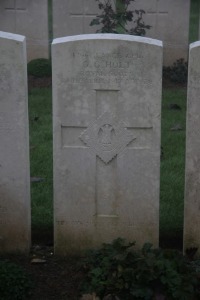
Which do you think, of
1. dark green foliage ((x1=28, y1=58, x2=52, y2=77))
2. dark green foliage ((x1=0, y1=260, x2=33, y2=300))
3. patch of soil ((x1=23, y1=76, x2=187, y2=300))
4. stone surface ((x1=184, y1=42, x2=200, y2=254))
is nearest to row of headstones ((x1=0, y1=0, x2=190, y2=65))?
dark green foliage ((x1=28, y1=58, x2=52, y2=77))

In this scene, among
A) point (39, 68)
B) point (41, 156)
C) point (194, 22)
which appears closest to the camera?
point (41, 156)

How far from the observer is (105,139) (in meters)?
4.75

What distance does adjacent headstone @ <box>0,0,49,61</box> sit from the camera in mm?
11297

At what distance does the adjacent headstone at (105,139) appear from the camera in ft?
15.1

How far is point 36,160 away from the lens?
681 cm

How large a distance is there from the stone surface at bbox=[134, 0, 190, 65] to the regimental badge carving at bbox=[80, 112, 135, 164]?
683 centimetres

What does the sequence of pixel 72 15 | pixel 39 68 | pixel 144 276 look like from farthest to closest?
pixel 72 15
pixel 39 68
pixel 144 276

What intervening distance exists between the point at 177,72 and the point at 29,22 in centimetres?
258

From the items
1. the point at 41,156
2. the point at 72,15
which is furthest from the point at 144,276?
the point at 72,15

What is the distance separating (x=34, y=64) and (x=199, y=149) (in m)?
6.63

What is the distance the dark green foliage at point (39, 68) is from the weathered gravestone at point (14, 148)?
6.07m

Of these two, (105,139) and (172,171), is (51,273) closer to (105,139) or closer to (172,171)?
A: (105,139)

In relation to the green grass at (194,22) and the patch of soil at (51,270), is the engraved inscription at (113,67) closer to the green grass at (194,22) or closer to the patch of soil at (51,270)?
the patch of soil at (51,270)

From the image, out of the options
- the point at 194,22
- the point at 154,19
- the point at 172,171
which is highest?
the point at 194,22
